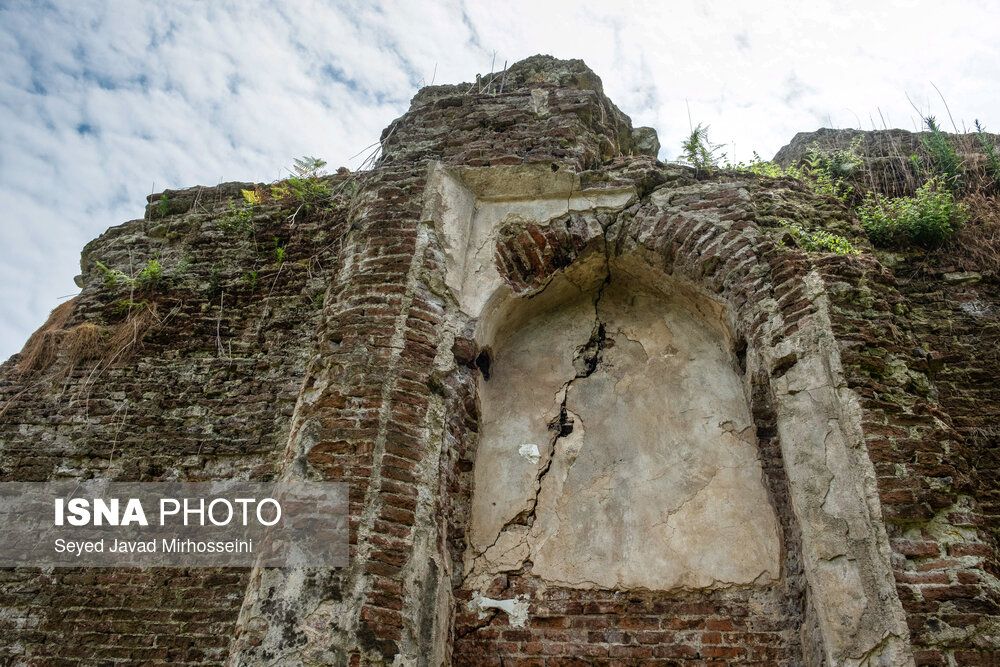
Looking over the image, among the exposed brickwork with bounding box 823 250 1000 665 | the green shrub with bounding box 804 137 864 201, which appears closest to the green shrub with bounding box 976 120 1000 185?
the green shrub with bounding box 804 137 864 201

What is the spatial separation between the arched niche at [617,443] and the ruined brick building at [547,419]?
17 mm

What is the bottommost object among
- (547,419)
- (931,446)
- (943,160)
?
(931,446)

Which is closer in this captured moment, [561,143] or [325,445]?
[325,445]

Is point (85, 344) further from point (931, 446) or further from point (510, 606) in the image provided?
point (931, 446)

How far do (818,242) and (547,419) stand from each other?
1.99 metres

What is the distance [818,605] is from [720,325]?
1825 mm

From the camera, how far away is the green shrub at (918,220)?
496 centimetres

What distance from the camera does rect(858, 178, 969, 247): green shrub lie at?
4965mm

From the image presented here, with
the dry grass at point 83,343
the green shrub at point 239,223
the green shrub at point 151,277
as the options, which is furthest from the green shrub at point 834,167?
the dry grass at point 83,343

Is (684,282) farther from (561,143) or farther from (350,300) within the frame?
(350,300)

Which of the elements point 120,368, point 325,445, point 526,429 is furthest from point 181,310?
point 526,429

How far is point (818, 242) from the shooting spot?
4.17 meters

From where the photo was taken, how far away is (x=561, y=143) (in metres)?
5.00

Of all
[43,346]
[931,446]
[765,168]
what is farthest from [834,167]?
[43,346]
